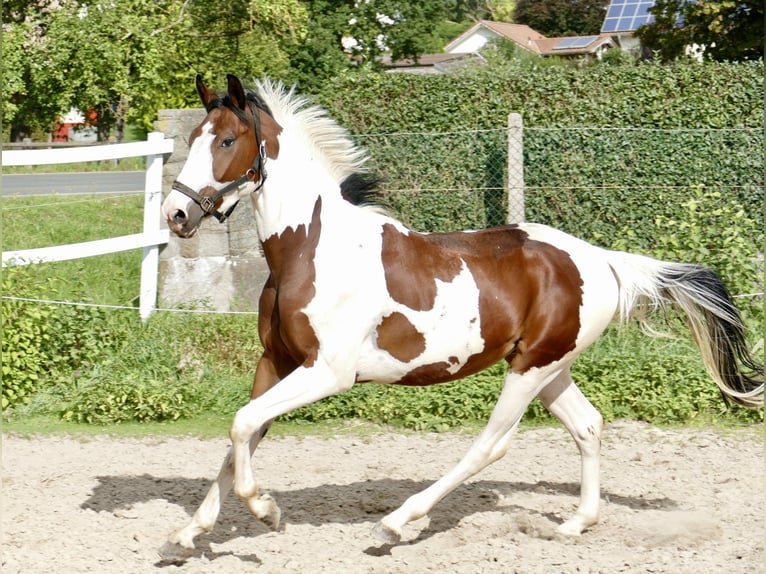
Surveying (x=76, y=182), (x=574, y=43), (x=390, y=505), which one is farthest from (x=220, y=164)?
(x=574, y=43)

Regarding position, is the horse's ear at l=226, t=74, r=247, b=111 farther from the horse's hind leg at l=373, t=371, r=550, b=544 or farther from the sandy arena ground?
the sandy arena ground

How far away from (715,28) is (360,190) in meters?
16.3

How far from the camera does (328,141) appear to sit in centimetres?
466

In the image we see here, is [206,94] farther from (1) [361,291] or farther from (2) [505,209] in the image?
(2) [505,209]

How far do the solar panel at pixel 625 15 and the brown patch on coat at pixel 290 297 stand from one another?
1847 inches

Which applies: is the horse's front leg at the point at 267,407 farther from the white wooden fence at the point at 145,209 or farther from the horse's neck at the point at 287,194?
the white wooden fence at the point at 145,209

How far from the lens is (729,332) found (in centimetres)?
508

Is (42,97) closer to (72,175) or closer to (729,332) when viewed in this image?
(72,175)

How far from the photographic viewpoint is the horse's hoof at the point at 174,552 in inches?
169

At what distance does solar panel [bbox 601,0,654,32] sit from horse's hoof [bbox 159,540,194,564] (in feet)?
156

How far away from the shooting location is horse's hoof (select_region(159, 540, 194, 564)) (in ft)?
14.1

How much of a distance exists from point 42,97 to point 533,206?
11.2m

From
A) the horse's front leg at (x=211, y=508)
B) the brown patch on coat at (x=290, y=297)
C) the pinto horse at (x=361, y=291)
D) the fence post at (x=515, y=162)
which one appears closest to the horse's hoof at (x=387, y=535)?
the pinto horse at (x=361, y=291)

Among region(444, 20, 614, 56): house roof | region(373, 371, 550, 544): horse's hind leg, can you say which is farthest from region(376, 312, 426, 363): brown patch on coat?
region(444, 20, 614, 56): house roof
